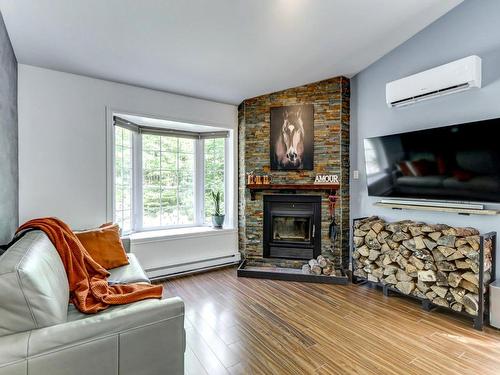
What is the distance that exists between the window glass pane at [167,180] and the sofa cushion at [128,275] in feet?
4.39

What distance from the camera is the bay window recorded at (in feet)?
11.2

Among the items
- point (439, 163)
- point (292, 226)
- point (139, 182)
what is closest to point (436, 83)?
point (439, 163)

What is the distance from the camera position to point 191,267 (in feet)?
11.8

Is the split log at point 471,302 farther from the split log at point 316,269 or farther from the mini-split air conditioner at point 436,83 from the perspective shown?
the mini-split air conditioner at point 436,83

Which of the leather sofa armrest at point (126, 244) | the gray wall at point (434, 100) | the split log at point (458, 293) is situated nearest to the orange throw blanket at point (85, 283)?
the leather sofa armrest at point (126, 244)

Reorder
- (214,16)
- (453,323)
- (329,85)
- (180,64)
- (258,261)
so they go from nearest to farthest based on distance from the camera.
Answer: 1. (214,16)
2. (453,323)
3. (180,64)
4. (329,85)
5. (258,261)

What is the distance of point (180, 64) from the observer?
279cm

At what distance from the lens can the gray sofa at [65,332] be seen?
3.37 feet

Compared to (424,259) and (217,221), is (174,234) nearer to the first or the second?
(217,221)

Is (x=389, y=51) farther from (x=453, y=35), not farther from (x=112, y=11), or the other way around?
(x=112, y=11)

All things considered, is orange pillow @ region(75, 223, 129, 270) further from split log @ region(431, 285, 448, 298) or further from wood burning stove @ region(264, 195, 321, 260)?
split log @ region(431, 285, 448, 298)

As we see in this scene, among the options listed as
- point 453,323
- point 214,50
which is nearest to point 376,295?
point 453,323

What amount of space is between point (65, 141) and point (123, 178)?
0.78m

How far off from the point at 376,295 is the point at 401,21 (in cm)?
279
